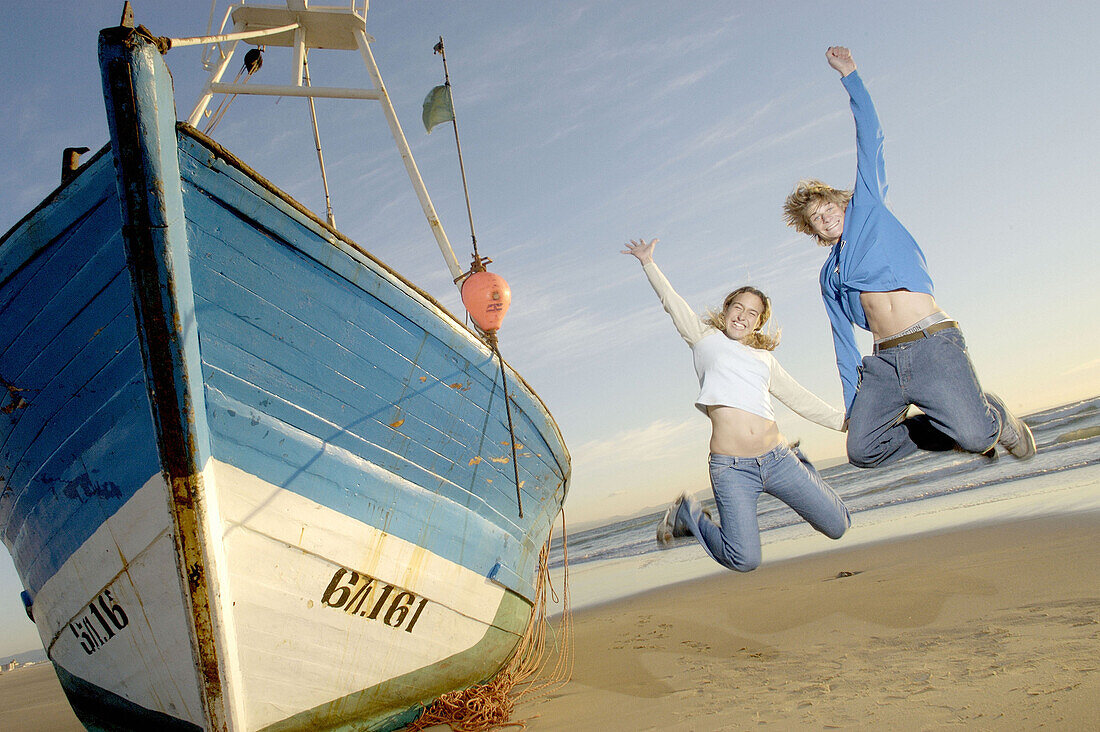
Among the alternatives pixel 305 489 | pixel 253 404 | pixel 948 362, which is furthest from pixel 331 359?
pixel 948 362

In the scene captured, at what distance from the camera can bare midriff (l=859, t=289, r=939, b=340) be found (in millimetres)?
3162

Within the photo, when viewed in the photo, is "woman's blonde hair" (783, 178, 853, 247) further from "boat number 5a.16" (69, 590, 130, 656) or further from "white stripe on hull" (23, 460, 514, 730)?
"boat number 5a.16" (69, 590, 130, 656)

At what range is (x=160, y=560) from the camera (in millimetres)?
3125

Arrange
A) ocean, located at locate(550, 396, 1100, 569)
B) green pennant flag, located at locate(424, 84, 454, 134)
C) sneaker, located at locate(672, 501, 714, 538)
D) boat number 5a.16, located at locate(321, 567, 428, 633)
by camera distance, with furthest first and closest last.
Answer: ocean, located at locate(550, 396, 1100, 569) < green pennant flag, located at locate(424, 84, 454, 134) < sneaker, located at locate(672, 501, 714, 538) < boat number 5a.16, located at locate(321, 567, 428, 633)

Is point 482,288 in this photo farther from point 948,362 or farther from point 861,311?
point 948,362

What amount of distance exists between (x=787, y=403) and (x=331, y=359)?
2.76m

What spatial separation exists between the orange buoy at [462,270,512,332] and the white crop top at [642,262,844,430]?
3.38 ft

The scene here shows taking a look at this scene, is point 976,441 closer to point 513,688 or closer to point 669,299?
point 669,299

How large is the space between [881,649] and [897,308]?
7.52 feet

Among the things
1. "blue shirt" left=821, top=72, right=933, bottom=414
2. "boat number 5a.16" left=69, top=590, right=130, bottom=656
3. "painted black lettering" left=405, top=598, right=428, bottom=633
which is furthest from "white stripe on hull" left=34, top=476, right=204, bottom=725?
"blue shirt" left=821, top=72, right=933, bottom=414

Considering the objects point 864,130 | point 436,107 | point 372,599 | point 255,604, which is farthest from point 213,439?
point 436,107

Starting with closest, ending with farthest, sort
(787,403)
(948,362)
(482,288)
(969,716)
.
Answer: (969,716), (948,362), (787,403), (482,288)

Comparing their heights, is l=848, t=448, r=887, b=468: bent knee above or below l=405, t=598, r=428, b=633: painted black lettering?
above

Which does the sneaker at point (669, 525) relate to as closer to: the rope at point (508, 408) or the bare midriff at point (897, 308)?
the rope at point (508, 408)
